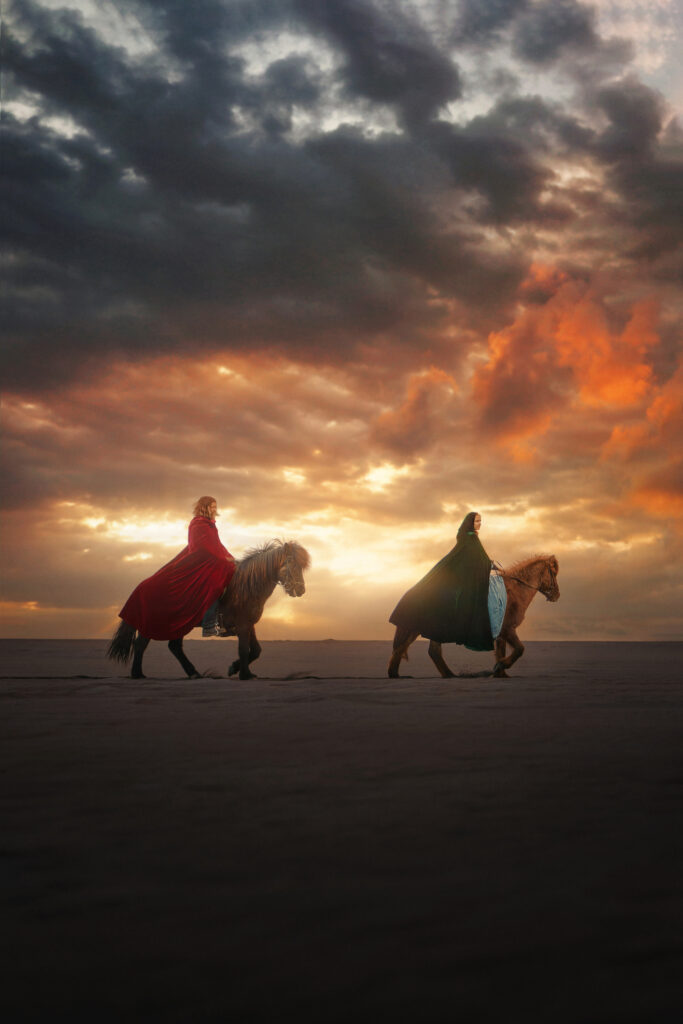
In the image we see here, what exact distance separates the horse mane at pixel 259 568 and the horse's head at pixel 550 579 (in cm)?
438

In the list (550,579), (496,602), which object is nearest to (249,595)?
(496,602)

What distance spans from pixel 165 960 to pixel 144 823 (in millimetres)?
1536

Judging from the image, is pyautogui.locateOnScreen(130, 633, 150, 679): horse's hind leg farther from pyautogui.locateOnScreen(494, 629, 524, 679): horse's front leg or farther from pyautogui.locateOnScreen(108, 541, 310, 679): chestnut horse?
pyautogui.locateOnScreen(494, 629, 524, 679): horse's front leg

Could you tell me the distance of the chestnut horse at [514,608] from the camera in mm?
14250

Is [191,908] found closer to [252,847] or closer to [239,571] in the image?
[252,847]

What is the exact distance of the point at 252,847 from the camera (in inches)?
130

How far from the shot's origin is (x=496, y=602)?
562 inches

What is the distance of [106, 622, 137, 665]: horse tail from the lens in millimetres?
13555

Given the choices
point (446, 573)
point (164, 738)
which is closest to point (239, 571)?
point (446, 573)

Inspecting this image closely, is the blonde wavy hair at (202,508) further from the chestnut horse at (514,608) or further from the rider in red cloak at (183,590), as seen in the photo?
the chestnut horse at (514,608)

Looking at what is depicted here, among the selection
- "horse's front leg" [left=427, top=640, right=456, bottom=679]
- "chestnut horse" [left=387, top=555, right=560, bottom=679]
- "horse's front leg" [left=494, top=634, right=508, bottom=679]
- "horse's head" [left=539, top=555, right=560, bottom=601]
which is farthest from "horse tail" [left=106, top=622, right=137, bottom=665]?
"horse's head" [left=539, top=555, right=560, bottom=601]

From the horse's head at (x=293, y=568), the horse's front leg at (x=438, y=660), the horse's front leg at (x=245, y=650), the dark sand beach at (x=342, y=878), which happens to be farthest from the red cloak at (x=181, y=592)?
the dark sand beach at (x=342, y=878)

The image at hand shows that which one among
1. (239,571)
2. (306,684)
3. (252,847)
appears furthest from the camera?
(239,571)

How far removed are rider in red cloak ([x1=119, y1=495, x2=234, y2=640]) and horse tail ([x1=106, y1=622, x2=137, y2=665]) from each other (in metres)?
0.17
